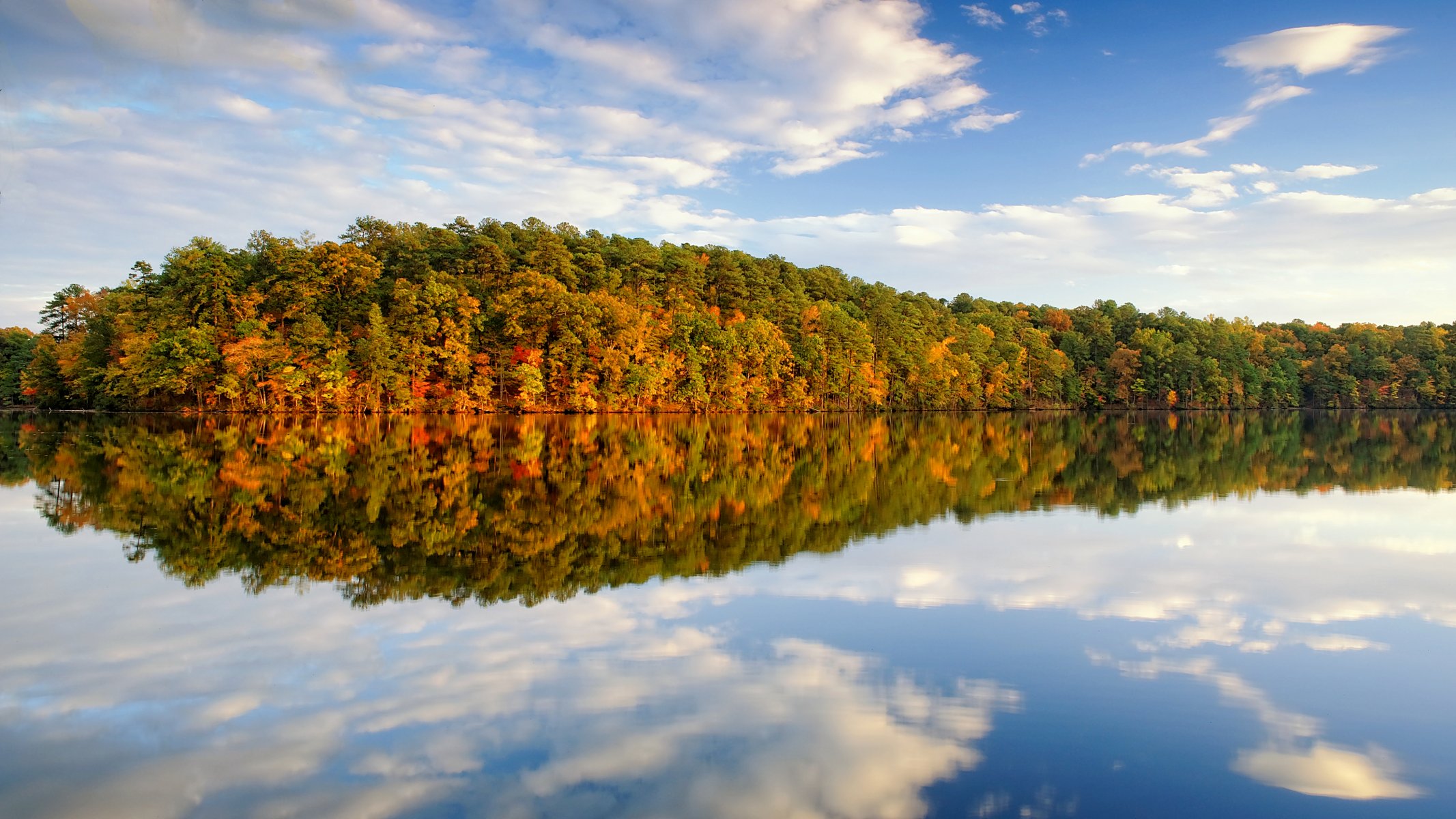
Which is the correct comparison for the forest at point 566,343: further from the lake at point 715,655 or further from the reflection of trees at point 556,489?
the lake at point 715,655

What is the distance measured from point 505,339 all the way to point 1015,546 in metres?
47.7

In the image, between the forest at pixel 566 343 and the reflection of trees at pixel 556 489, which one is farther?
the forest at pixel 566 343

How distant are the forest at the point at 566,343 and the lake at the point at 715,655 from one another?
37763 mm

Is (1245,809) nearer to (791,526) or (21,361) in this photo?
(791,526)

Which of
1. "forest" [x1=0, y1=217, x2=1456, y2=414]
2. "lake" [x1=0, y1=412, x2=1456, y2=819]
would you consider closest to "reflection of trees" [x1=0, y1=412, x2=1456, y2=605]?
"lake" [x1=0, y1=412, x2=1456, y2=819]

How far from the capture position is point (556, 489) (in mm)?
14109

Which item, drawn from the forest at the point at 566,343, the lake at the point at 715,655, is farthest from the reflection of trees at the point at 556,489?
the forest at the point at 566,343

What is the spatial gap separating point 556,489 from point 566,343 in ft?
133

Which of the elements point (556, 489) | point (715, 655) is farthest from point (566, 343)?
point (715, 655)

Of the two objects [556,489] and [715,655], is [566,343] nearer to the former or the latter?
[556,489]

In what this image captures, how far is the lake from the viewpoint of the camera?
393 centimetres

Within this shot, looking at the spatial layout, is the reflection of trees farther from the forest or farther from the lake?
the forest

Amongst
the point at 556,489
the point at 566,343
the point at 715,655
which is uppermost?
the point at 566,343

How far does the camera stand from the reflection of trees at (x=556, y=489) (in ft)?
28.1
